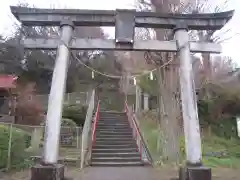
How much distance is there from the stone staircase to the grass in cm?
106

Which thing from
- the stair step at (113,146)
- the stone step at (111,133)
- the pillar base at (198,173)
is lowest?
the pillar base at (198,173)

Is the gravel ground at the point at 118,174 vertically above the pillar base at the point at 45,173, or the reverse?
the pillar base at the point at 45,173

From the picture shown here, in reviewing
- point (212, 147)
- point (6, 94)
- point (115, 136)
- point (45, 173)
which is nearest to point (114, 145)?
point (115, 136)

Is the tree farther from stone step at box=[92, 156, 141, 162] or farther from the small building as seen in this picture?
the small building

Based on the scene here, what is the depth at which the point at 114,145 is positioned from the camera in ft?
47.7

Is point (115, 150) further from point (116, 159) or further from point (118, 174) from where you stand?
point (118, 174)

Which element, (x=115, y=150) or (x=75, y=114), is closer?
(x=115, y=150)

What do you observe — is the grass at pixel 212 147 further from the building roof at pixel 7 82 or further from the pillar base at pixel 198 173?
the building roof at pixel 7 82

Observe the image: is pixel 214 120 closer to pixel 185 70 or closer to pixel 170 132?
pixel 170 132

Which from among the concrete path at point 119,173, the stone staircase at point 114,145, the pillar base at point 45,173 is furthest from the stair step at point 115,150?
the pillar base at point 45,173

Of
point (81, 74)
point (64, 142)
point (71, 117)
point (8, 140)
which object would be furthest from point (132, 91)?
point (8, 140)

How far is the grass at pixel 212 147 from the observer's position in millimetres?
14523

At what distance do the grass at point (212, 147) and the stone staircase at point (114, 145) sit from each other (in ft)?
3.49

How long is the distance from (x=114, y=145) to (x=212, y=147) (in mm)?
6807
